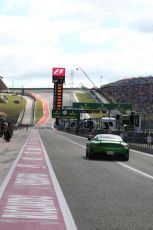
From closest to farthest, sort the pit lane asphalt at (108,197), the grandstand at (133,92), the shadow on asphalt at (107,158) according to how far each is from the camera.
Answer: the pit lane asphalt at (108,197), the shadow on asphalt at (107,158), the grandstand at (133,92)

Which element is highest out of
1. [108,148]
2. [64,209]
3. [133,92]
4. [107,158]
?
[133,92]

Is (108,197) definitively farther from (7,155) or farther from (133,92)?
(133,92)

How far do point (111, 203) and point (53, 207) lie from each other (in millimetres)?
1434

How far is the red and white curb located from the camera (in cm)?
941

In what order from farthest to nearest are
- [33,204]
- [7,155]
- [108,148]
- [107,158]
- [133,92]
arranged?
1. [133,92]
2. [7,155]
3. [107,158]
4. [108,148]
5. [33,204]

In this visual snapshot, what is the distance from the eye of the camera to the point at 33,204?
1177 cm

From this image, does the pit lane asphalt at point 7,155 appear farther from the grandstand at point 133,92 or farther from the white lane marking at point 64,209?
→ the grandstand at point 133,92

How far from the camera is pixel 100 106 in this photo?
399ft

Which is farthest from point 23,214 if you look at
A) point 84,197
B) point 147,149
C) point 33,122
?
point 33,122

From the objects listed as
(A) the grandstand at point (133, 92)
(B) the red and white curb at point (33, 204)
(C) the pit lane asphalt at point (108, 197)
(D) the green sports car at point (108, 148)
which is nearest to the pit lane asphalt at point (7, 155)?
(B) the red and white curb at point (33, 204)

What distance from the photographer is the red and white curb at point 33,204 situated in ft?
30.9

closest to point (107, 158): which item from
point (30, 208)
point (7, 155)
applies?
point (7, 155)

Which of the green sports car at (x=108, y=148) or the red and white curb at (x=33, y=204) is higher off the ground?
the green sports car at (x=108, y=148)

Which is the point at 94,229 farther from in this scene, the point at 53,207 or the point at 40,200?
the point at 40,200
